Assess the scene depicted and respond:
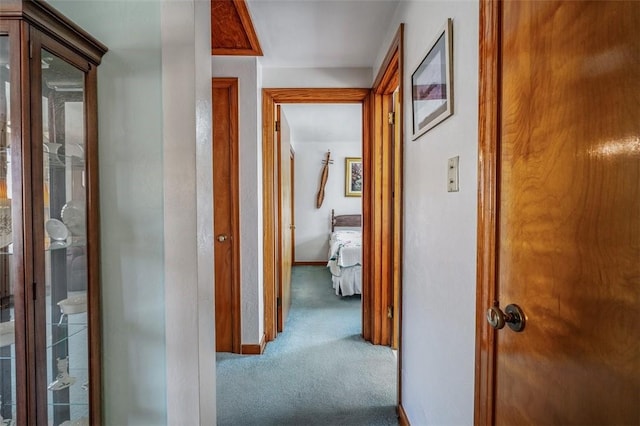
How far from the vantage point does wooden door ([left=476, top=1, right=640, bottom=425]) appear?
52 centimetres

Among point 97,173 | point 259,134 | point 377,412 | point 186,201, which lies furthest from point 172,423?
point 259,134

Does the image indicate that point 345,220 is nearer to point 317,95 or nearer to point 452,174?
point 317,95

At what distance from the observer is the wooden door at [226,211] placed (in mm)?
2461

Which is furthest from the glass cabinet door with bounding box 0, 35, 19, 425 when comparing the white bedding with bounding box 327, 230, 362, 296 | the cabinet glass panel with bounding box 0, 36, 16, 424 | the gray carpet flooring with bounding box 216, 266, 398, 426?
the white bedding with bounding box 327, 230, 362, 296

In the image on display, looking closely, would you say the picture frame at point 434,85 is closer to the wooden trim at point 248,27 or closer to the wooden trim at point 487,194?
the wooden trim at point 487,194

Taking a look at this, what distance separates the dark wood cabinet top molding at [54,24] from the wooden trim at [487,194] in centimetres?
123

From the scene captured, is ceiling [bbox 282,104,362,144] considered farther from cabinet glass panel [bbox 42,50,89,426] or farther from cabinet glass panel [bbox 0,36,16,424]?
cabinet glass panel [bbox 0,36,16,424]

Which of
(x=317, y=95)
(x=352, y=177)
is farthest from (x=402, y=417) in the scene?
(x=352, y=177)

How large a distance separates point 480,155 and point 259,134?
1974 millimetres

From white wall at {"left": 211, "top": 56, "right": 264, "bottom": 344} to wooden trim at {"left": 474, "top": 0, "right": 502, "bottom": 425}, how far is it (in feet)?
6.10

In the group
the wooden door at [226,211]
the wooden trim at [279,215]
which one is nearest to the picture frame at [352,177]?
the wooden trim at [279,215]

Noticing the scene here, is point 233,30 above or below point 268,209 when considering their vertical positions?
above

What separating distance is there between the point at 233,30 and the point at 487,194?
192 cm

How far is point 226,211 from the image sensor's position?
8.23 ft
